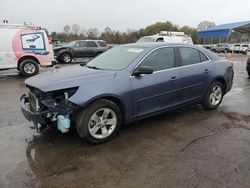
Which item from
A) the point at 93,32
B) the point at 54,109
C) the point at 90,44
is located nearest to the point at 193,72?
the point at 54,109

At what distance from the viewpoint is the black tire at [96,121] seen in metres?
4.06

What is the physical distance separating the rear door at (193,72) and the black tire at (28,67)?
859cm

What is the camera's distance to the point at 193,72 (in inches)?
217

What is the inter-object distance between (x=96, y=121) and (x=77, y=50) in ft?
54.4

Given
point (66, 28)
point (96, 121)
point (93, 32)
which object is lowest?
point (96, 121)

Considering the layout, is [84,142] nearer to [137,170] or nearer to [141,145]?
[141,145]

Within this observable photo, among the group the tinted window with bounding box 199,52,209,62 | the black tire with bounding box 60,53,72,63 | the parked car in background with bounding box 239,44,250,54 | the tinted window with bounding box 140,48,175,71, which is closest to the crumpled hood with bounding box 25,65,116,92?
the tinted window with bounding box 140,48,175,71

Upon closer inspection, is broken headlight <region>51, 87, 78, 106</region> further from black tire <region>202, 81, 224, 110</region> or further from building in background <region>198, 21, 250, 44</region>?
building in background <region>198, 21, 250, 44</region>

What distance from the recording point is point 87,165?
368 cm

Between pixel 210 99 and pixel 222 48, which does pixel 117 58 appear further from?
pixel 222 48

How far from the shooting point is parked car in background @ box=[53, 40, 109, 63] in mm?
19281

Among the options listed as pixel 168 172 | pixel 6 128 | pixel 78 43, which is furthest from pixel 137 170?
pixel 78 43

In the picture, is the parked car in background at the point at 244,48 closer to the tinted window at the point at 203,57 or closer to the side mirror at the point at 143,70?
the tinted window at the point at 203,57

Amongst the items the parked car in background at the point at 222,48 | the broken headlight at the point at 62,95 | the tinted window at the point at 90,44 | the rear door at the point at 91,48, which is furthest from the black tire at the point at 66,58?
the parked car in background at the point at 222,48
